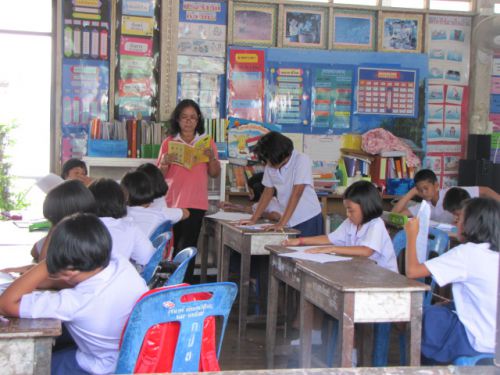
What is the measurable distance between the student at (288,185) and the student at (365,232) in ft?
2.63

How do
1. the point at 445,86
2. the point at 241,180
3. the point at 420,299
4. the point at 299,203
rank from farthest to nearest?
the point at 445,86, the point at 241,180, the point at 299,203, the point at 420,299

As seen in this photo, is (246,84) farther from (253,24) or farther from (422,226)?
(422,226)

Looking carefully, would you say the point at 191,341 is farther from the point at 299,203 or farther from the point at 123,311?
the point at 299,203

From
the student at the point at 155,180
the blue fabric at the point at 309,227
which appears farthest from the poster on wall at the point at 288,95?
the student at the point at 155,180

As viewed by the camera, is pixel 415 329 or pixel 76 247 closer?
pixel 76 247

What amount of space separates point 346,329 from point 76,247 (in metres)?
1.13

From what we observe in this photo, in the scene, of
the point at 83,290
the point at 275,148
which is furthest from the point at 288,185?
the point at 83,290

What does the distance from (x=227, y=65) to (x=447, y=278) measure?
14.9ft

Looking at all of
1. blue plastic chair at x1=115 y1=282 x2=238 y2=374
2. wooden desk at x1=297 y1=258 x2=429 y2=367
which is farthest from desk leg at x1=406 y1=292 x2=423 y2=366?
blue plastic chair at x1=115 y1=282 x2=238 y2=374

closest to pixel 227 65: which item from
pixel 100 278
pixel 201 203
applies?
pixel 201 203

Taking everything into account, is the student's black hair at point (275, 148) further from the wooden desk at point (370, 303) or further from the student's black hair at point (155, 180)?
the wooden desk at point (370, 303)

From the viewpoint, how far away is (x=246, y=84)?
23.3 feet

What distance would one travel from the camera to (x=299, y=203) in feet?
16.7

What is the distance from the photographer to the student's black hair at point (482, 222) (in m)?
2.98
